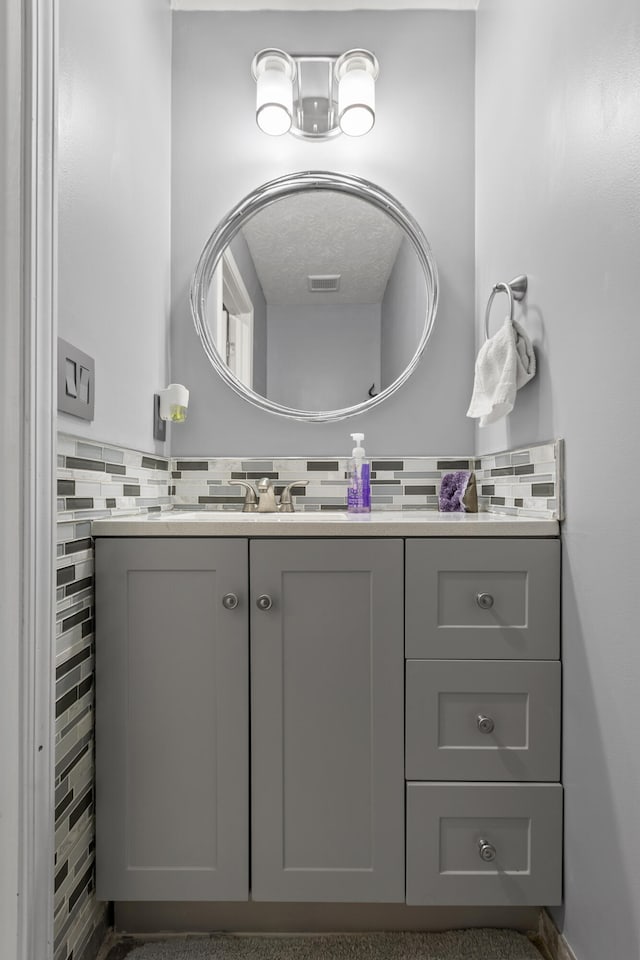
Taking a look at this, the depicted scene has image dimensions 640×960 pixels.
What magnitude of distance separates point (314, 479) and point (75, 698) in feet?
2.91

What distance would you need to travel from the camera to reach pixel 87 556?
1.12 metres

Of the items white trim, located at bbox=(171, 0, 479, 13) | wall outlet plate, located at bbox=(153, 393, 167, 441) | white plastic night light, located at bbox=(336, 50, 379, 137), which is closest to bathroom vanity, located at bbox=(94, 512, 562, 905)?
wall outlet plate, located at bbox=(153, 393, 167, 441)

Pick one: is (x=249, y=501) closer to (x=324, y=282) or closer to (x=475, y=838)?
(x=324, y=282)

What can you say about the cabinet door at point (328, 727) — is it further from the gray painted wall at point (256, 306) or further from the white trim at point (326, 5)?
the white trim at point (326, 5)

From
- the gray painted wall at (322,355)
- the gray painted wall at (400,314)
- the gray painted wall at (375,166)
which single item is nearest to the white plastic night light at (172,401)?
the gray painted wall at (375,166)

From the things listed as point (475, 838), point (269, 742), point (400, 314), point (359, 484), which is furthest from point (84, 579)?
point (400, 314)

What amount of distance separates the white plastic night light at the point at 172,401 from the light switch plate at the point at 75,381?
1.42 ft

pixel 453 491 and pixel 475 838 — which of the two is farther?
pixel 453 491

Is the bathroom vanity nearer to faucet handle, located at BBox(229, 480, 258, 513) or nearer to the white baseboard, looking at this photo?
→ the white baseboard

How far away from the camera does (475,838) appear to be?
1.12m

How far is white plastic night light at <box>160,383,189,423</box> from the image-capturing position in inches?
62.4

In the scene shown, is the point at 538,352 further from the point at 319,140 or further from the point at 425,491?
the point at 319,140

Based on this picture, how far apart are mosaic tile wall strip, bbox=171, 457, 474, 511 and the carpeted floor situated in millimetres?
1026

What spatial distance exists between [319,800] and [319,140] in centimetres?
176
